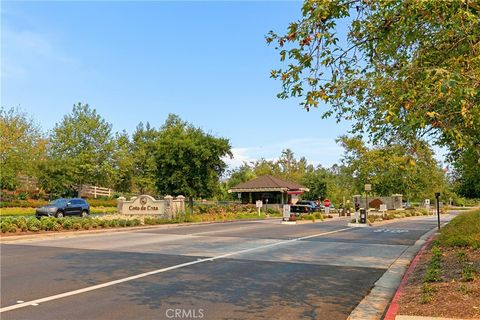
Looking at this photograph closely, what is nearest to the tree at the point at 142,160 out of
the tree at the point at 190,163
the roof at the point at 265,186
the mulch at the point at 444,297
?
the roof at the point at 265,186

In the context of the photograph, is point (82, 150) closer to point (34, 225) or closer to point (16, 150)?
point (16, 150)

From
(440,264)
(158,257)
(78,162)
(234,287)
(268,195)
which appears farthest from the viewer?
(268,195)

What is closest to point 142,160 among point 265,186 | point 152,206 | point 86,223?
point 265,186

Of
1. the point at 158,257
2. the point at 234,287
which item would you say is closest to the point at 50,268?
the point at 158,257

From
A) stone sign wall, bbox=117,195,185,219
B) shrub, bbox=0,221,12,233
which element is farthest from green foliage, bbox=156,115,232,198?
shrub, bbox=0,221,12,233

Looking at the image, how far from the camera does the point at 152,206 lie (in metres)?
31.1

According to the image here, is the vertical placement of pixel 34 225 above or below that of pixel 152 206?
below

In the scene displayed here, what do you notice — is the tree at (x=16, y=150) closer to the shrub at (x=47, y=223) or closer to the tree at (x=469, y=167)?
the shrub at (x=47, y=223)

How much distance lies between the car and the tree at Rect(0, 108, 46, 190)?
50.3ft

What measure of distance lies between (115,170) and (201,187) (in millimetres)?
19939

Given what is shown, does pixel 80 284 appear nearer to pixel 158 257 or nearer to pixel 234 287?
pixel 234 287

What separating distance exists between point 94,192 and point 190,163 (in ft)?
83.8

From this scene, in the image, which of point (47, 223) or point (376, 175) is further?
point (376, 175)

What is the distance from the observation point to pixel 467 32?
239 inches
